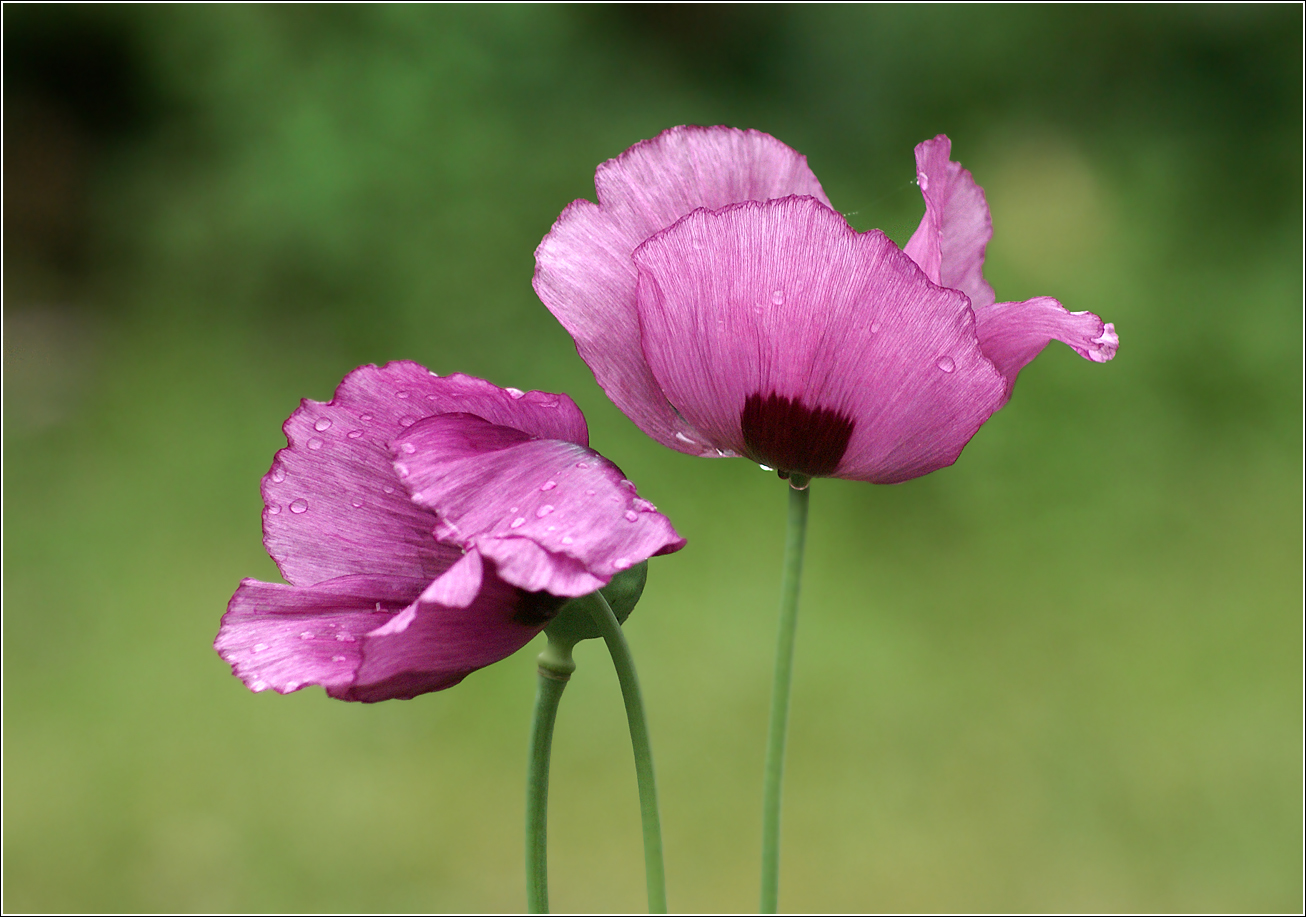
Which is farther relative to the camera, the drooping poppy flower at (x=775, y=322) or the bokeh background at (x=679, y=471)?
the bokeh background at (x=679, y=471)

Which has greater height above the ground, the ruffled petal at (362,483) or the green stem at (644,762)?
the ruffled petal at (362,483)

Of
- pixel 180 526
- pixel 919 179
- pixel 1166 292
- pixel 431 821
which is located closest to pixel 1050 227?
pixel 1166 292

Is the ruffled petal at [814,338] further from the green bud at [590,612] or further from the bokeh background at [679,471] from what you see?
the bokeh background at [679,471]

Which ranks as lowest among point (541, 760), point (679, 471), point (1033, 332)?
point (541, 760)

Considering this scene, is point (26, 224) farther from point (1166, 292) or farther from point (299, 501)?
point (299, 501)

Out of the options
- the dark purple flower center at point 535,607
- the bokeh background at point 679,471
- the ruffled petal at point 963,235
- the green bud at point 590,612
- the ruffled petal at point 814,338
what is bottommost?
the dark purple flower center at point 535,607

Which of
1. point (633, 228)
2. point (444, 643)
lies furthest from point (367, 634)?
point (633, 228)

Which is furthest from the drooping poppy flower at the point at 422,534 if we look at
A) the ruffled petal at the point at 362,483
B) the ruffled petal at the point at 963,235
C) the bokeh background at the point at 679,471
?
the bokeh background at the point at 679,471

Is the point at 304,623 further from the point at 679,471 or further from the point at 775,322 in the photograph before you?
the point at 679,471
